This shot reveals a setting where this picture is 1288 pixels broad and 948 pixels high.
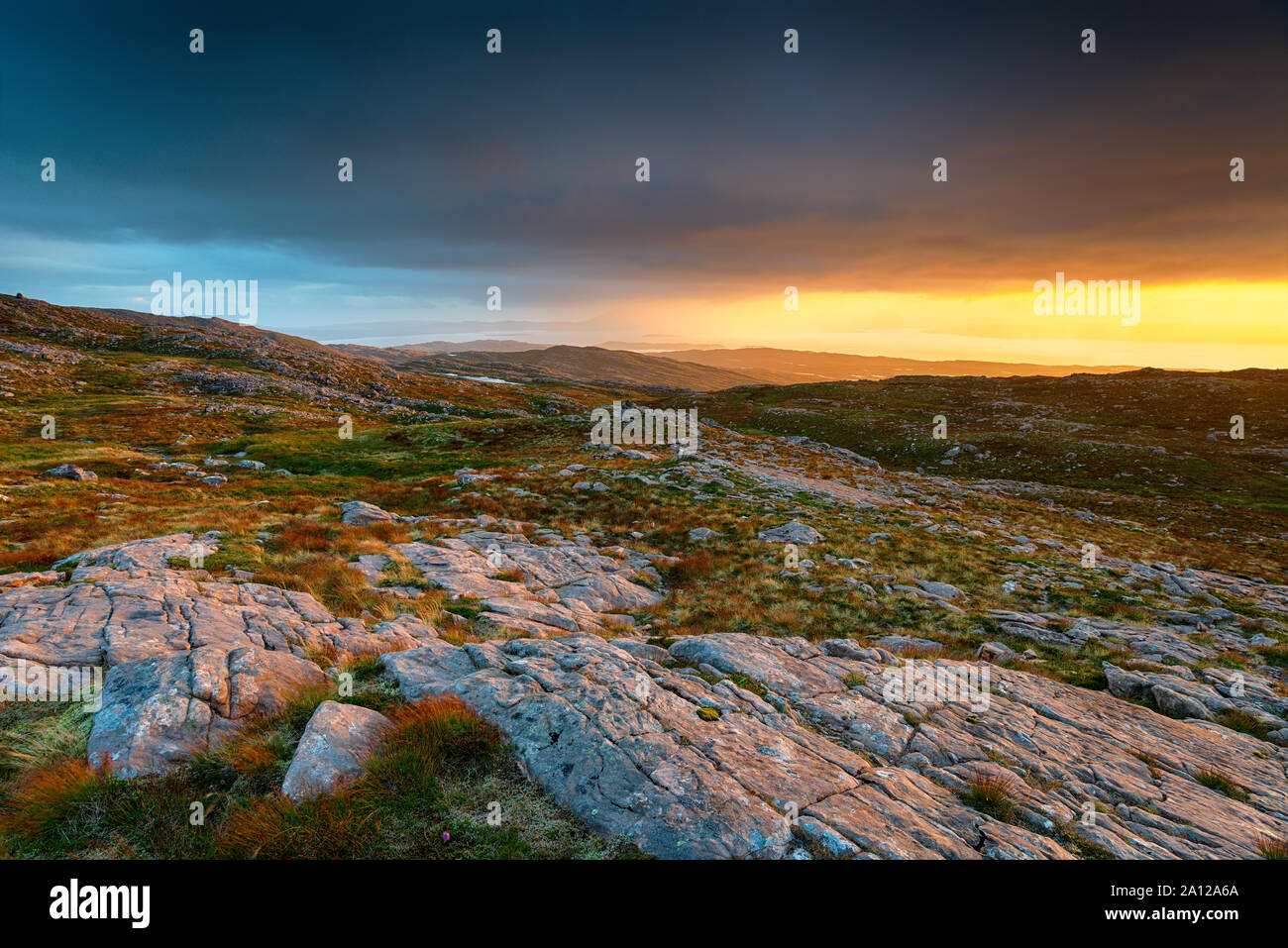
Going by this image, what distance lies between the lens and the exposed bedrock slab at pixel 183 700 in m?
5.75

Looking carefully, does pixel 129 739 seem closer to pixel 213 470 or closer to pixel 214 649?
pixel 214 649

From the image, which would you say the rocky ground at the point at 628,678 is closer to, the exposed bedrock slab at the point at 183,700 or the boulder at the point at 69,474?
the exposed bedrock slab at the point at 183,700

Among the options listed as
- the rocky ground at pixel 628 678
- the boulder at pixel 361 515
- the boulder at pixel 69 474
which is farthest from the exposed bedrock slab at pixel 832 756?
the boulder at pixel 69 474

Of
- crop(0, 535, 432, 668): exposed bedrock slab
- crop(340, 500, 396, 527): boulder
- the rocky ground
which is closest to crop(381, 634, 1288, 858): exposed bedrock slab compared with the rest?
the rocky ground

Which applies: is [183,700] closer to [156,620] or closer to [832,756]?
[156,620]

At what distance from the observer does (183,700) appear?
6.47 m

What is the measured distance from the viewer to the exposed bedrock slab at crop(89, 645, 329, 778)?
575 cm

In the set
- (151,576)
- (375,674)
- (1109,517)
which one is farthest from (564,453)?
(1109,517)

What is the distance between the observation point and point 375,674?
8.14 meters

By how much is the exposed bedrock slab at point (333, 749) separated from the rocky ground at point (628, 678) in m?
0.03

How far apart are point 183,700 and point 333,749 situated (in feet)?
8.55

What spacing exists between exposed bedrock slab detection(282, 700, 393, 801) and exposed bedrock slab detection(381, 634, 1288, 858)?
1.23m

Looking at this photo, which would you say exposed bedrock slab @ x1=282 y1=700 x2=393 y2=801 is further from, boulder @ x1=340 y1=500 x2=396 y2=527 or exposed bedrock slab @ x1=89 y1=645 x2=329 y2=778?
boulder @ x1=340 y1=500 x2=396 y2=527

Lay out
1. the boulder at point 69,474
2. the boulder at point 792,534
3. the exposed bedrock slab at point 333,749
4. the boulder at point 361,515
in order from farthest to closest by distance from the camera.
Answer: the boulder at point 69,474
the boulder at point 792,534
the boulder at point 361,515
the exposed bedrock slab at point 333,749
